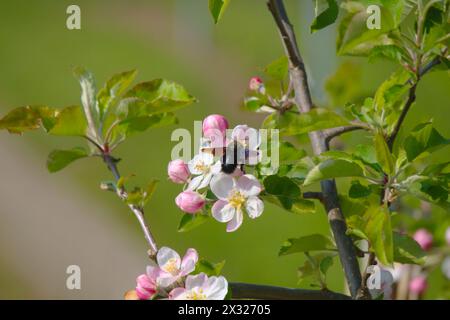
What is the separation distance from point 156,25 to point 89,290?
3.82 metres

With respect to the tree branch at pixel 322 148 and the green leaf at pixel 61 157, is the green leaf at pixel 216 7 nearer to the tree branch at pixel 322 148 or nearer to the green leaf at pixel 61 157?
the tree branch at pixel 322 148

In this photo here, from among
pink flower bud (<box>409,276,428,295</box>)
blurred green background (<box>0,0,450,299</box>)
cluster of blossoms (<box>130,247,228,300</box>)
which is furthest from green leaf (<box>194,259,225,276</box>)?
pink flower bud (<box>409,276,428,295</box>)

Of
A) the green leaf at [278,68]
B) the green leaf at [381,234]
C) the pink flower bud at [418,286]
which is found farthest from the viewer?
the pink flower bud at [418,286]

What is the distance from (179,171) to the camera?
2.35 feet

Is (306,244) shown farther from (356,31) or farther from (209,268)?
(356,31)

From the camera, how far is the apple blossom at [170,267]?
2.21ft

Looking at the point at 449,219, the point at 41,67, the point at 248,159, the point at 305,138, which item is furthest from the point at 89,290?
the point at 41,67

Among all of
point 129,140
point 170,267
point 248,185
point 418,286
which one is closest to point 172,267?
point 170,267

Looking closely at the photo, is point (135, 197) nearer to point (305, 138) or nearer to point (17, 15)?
point (305, 138)

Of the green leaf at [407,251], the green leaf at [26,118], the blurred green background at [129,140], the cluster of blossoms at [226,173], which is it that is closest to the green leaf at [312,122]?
the cluster of blossoms at [226,173]

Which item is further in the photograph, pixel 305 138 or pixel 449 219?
pixel 449 219

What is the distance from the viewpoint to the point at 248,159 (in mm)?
684

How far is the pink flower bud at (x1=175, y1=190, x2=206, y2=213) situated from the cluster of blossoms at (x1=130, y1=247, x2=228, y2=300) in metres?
0.04

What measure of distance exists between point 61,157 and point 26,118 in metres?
0.06
